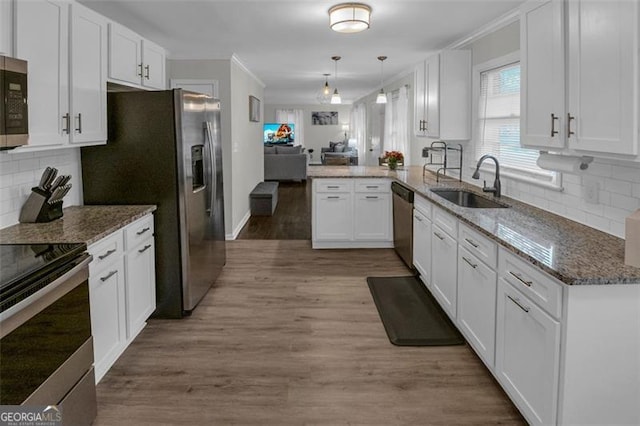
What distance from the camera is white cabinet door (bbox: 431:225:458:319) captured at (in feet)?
11.1

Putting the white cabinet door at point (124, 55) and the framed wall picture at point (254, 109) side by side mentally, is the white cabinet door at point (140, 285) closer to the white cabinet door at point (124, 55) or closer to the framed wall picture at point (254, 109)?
the white cabinet door at point (124, 55)

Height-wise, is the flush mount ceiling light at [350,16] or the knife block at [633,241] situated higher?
the flush mount ceiling light at [350,16]

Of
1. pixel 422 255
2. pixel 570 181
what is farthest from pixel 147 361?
pixel 570 181

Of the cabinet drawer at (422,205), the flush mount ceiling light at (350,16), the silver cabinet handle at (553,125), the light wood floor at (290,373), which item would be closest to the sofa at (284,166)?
the cabinet drawer at (422,205)

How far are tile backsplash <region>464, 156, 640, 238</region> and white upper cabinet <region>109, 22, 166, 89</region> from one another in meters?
3.00

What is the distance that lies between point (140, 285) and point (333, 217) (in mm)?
2858

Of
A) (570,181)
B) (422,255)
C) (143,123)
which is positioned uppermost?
(143,123)

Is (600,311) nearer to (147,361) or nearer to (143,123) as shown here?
(147,361)

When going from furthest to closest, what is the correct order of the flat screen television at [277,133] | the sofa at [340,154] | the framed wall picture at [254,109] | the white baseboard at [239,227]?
the flat screen television at [277,133], the sofa at [340,154], the framed wall picture at [254,109], the white baseboard at [239,227]

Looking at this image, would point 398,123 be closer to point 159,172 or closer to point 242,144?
point 242,144

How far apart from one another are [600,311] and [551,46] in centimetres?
141

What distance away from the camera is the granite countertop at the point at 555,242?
1912 mm

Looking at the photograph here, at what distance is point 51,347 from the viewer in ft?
6.35

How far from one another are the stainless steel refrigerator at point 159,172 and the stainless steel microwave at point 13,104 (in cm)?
129
